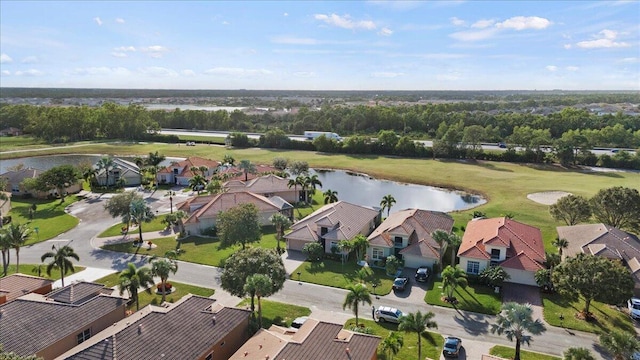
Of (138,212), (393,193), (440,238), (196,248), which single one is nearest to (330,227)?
(440,238)

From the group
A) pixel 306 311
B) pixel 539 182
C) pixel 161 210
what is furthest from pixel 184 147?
pixel 306 311

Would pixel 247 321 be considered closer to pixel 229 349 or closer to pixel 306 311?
pixel 229 349

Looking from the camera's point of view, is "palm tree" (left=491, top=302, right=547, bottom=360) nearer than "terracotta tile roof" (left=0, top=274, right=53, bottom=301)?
Yes

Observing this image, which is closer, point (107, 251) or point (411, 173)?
point (107, 251)

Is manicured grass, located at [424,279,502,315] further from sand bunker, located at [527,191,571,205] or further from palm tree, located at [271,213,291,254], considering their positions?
sand bunker, located at [527,191,571,205]

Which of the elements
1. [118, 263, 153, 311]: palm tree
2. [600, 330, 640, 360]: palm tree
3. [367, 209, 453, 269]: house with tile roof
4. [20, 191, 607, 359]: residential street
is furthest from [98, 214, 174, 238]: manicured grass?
[600, 330, 640, 360]: palm tree

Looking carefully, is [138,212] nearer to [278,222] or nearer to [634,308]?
[278,222]

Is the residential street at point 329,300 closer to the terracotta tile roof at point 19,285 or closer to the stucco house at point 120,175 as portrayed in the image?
the terracotta tile roof at point 19,285

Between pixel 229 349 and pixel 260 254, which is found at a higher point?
pixel 260 254
